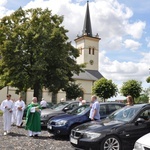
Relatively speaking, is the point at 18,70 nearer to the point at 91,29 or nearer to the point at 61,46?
the point at 61,46

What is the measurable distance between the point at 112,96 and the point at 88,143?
4753 centimetres

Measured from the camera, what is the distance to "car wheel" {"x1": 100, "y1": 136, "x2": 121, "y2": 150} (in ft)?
26.5

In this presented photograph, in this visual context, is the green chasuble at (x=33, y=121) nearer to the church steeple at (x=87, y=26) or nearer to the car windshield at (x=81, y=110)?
the car windshield at (x=81, y=110)

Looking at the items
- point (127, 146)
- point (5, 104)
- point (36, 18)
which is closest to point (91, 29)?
point (36, 18)

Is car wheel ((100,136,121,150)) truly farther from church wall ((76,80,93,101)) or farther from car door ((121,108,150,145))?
church wall ((76,80,93,101))

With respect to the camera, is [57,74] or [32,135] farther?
[57,74]

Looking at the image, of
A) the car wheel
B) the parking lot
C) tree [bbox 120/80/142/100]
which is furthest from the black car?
tree [bbox 120/80/142/100]

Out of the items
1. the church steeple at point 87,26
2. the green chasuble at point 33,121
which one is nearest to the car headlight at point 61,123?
the green chasuble at point 33,121

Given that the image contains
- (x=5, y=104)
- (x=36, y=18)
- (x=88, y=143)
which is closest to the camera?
(x=88, y=143)

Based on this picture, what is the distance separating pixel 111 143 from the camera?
26.8 feet

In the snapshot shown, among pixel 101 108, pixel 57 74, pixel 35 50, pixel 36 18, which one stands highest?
pixel 36 18

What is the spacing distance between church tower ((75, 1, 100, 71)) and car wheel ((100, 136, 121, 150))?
231ft

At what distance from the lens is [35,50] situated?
31.8m

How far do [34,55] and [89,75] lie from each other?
4287 centimetres
